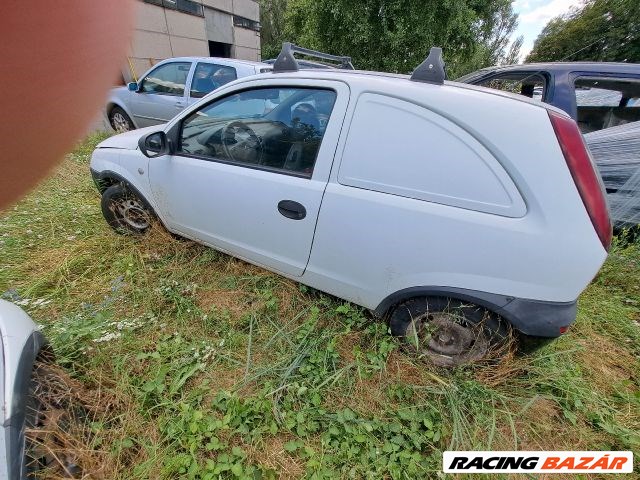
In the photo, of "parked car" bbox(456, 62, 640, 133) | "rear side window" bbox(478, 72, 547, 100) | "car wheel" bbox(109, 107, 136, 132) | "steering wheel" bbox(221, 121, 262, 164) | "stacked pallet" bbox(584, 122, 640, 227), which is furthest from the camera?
"car wheel" bbox(109, 107, 136, 132)

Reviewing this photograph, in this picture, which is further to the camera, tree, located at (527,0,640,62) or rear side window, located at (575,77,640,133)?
tree, located at (527,0,640,62)

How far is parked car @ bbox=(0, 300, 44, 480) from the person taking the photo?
105 centimetres

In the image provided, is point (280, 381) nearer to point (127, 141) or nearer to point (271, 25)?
point (127, 141)

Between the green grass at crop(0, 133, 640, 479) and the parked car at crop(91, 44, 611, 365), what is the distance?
0.28 meters

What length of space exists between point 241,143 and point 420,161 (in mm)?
1243

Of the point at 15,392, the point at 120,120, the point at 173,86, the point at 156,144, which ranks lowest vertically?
the point at 120,120

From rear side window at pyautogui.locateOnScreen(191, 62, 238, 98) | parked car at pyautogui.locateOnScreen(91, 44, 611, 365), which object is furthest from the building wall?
parked car at pyautogui.locateOnScreen(91, 44, 611, 365)

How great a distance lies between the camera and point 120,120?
236 inches

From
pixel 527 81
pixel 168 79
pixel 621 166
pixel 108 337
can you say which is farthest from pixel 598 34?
pixel 108 337

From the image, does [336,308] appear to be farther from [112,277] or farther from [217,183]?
[112,277]

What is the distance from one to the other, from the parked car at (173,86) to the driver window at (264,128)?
2.49 meters

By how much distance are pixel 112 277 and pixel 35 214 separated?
1717 mm

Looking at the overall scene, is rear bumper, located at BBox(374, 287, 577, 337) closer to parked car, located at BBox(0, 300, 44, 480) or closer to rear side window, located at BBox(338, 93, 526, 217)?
rear side window, located at BBox(338, 93, 526, 217)

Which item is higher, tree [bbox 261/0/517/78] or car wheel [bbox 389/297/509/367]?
tree [bbox 261/0/517/78]
